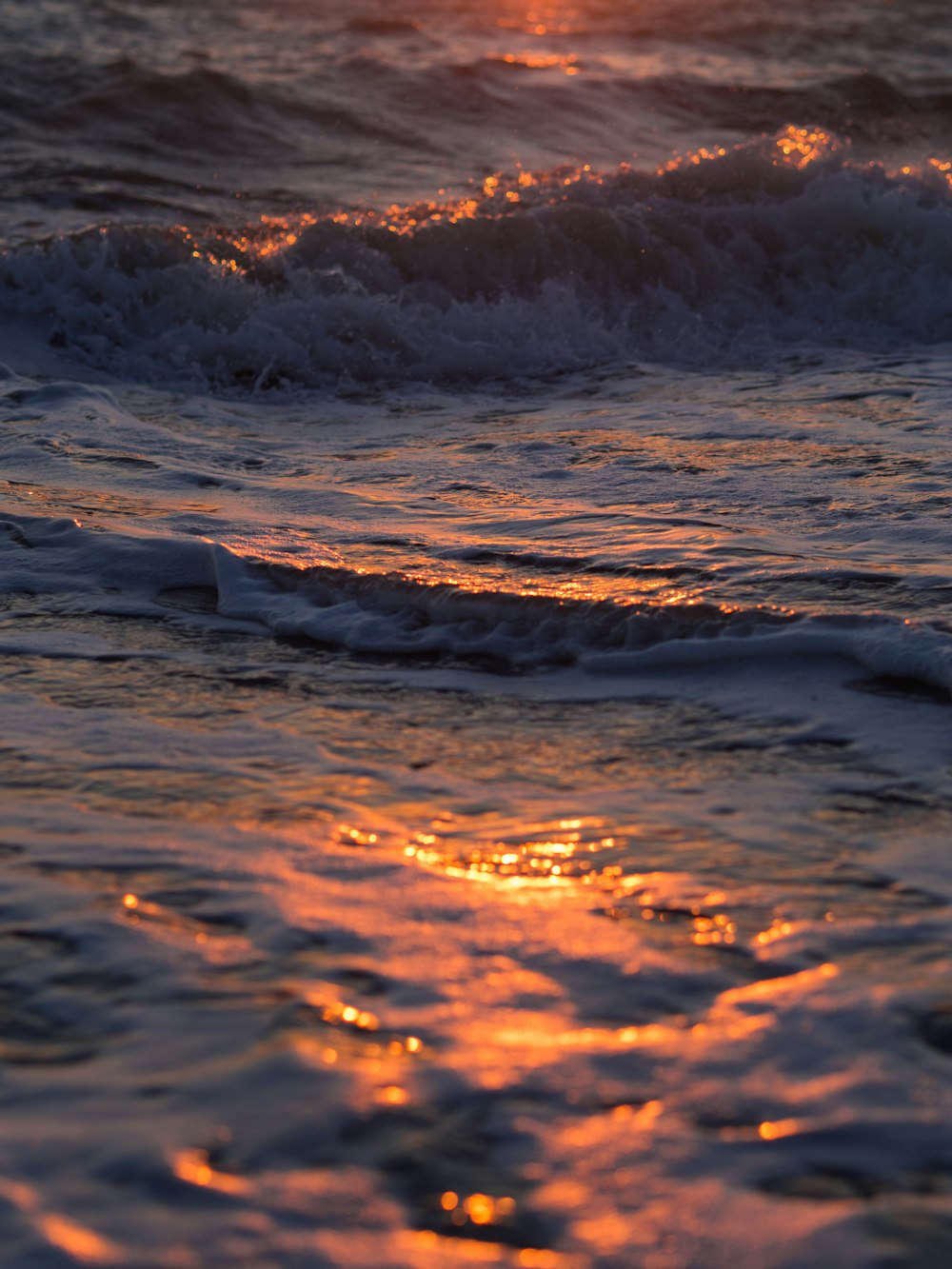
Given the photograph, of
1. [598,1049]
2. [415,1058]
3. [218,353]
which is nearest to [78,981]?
[415,1058]

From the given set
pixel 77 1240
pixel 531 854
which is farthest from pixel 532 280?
pixel 77 1240

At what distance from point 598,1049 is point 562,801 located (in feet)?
2.37

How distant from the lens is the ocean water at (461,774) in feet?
5.33

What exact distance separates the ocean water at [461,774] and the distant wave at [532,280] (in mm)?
45

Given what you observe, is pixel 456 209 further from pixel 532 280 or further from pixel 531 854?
pixel 531 854

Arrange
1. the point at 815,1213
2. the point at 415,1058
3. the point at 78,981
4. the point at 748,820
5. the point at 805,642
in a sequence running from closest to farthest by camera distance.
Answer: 1. the point at 815,1213
2. the point at 415,1058
3. the point at 78,981
4. the point at 748,820
5. the point at 805,642

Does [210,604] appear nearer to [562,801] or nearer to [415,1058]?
[562,801]

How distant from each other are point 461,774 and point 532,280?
617 cm

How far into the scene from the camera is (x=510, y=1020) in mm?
1880

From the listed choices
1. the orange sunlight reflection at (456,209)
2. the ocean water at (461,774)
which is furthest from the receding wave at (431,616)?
the orange sunlight reflection at (456,209)

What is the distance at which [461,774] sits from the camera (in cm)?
264

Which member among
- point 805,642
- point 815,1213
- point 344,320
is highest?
point 344,320

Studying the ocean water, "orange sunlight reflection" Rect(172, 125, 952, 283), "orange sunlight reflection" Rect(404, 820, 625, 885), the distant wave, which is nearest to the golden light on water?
the ocean water

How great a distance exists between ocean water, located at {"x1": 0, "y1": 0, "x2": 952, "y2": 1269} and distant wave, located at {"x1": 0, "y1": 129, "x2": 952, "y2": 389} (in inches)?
1.8
